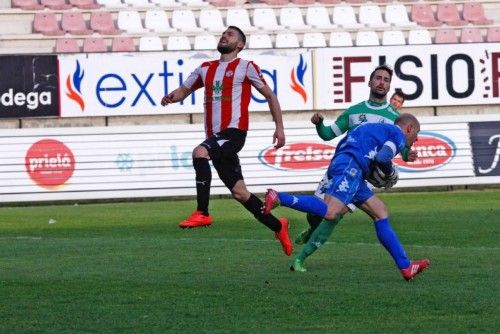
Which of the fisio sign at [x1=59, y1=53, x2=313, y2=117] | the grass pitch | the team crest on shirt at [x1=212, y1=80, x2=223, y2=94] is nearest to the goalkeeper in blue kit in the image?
the grass pitch

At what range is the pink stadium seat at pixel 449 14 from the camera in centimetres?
3161

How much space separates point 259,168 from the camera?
983 inches

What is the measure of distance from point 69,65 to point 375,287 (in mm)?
17013

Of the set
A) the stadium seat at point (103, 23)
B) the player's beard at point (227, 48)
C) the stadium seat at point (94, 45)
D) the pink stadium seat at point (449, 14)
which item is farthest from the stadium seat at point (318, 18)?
the player's beard at point (227, 48)

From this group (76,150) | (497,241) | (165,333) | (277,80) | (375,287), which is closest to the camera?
(165,333)

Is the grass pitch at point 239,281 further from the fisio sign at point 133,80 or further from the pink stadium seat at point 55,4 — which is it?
the pink stadium seat at point 55,4

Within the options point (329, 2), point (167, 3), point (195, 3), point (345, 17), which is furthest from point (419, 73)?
point (167, 3)

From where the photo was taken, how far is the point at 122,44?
2889cm

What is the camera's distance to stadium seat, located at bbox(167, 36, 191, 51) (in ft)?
95.8

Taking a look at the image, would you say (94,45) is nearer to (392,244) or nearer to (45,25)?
(45,25)

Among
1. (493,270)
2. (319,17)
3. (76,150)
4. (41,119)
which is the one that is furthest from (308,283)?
(319,17)

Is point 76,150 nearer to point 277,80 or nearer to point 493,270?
point 277,80

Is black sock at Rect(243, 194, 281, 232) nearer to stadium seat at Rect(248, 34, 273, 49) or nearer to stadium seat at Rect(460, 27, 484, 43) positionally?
stadium seat at Rect(248, 34, 273, 49)

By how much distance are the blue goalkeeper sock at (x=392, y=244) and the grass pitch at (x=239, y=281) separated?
0.15 m
